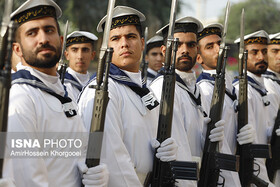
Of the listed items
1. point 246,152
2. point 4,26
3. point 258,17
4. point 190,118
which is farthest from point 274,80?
point 258,17

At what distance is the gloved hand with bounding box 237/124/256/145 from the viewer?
5129mm

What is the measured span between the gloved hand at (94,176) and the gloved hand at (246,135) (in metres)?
2.47

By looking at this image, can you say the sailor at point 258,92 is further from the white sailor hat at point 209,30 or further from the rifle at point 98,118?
the rifle at point 98,118

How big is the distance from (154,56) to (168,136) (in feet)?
13.8

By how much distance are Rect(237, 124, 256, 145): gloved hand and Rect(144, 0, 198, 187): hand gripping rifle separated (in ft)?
4.89

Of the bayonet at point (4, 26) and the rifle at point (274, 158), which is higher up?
the bayonet at point (4, 26)

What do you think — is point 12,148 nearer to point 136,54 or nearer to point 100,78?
point 100,78

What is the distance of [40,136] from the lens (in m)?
2.89

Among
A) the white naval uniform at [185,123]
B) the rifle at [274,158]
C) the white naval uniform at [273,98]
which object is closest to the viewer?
the white naval uniform at [185,123]

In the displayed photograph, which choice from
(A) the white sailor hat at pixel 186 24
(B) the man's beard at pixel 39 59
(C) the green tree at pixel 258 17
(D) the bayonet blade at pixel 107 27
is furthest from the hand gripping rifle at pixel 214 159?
(C) the green tree at pixel 258 17

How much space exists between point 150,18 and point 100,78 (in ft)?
48.9

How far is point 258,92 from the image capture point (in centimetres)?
594

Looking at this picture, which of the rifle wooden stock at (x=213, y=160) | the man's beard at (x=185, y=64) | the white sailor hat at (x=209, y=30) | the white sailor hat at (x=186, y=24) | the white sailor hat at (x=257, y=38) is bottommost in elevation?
the rifle wooden stock at (x=213, y=160)

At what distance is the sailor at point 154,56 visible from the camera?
25.3ft
